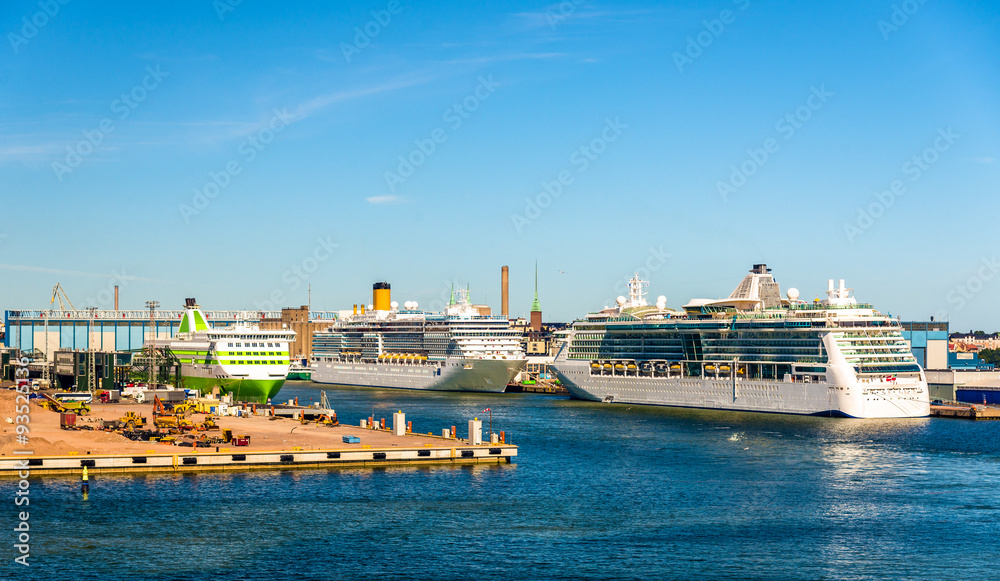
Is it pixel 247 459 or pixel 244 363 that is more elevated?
pixel 244 363

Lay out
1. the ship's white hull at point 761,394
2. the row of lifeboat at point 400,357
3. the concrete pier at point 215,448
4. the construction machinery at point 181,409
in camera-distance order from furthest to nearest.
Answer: the row of lifeboat at point 400,357, the ship's white hull at point 761,394, the construction machinery at point 181,409, the concrete pier at point 215,448

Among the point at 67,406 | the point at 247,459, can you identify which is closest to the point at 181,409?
the point at 67,406

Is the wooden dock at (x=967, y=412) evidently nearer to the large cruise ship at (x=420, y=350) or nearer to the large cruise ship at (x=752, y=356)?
the large cruise ship at (x=752, y=356)

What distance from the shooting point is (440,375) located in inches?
5404

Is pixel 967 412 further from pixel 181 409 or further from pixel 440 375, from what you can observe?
pixel 181 409

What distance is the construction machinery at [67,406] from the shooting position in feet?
266

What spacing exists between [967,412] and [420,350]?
2761 inches

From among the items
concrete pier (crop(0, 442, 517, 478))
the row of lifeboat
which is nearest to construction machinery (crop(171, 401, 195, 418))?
concrete pier (crop(0, 442, 517, 478))

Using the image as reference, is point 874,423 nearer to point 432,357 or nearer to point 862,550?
point 862,550

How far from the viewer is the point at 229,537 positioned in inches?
1652

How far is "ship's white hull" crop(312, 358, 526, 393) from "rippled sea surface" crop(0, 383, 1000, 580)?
60.5 meters

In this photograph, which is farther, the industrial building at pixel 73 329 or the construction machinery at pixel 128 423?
the industrial building at pixel 73 329

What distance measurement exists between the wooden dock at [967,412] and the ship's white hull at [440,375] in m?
50.2

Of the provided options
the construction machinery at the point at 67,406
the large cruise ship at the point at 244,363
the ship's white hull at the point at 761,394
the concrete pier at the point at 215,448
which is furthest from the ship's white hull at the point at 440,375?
the concrete pier at the point at 215,448
